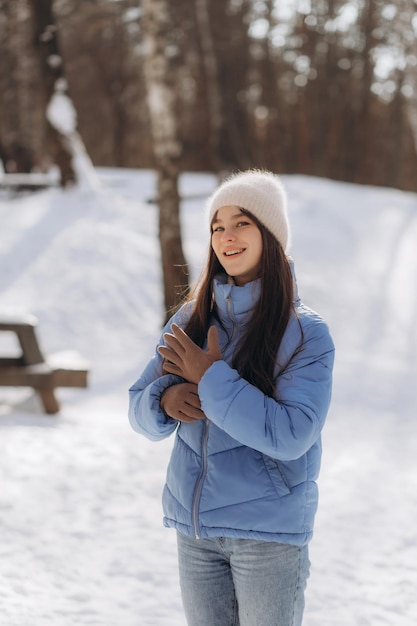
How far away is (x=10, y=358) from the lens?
21.0ft

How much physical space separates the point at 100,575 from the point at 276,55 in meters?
28.1

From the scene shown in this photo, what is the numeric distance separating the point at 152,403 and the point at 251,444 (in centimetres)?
33

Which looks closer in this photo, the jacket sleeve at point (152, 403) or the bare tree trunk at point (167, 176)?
the jacket sleeve at point (152, 403)

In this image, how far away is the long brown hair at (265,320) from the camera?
1.93 metres

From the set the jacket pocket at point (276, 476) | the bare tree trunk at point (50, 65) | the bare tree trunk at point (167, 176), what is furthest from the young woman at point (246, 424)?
the bare tree trunk at point (50, 65)

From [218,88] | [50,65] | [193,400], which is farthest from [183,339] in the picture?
[218,88]

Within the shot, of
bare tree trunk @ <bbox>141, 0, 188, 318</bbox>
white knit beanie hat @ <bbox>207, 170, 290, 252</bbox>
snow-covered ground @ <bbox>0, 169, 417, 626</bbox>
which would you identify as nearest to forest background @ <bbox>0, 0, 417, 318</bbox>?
bare tree trunk @ <bbox>141, 0, 188, 318</bbox>

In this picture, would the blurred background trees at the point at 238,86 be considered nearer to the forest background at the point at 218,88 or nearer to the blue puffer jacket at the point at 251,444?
the forest background at the point at 218,88

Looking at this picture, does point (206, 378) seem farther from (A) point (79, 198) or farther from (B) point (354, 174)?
(B) point (354, 174)

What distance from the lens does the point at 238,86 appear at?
26.0m

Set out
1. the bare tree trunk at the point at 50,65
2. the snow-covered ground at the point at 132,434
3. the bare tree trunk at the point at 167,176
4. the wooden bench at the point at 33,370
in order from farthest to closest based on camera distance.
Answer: the bare tree trunk at the point at 50,65 → the bare tree trunk at the point at 167,176 → the wooden bench at the point at 33,370 → the snow-covered ground at the point at 132,434

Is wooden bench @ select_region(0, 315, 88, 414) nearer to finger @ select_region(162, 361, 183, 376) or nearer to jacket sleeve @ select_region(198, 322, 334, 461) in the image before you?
finger @ select_region(162, 361, 183, 376)

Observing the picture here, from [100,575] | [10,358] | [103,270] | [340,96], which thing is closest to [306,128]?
[340,96]

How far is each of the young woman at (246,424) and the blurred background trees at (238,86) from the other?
1508cm
